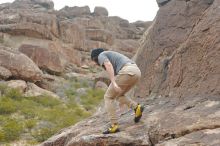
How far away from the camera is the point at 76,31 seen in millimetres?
36094

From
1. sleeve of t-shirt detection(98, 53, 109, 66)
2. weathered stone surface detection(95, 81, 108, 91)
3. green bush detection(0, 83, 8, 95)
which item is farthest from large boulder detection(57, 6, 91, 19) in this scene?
sleeve of t-shirt detection(98, 53, 109, 66)

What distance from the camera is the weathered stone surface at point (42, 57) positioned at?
27016mm

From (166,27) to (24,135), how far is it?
7970mm

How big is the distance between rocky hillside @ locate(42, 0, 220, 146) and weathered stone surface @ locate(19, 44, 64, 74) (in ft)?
55.9

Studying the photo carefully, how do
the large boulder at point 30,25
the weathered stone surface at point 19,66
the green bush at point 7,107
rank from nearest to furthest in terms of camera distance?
1. the green bush at point 7,107
2. the weathered stone surface at point 19,66
3. the large boulder at point 30,25

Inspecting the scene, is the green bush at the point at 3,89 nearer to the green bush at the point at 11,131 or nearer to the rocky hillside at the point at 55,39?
the green bush at the point at 11,131

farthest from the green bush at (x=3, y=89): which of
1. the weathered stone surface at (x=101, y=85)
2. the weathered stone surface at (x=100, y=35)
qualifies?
the weathered stone surface at (x=100, y=35)

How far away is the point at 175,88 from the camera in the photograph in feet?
26.9

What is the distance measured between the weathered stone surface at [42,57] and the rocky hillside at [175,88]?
1705 centimetres

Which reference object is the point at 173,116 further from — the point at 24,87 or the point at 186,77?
the point at 24,87

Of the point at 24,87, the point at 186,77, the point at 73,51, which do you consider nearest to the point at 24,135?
the point at 24,87

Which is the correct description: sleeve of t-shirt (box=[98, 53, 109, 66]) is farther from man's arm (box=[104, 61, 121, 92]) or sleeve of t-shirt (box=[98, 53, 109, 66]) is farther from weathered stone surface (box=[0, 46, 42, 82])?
weathered stone surface (box=[0, 46, 42, 82])

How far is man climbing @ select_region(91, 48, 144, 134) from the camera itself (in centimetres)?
709

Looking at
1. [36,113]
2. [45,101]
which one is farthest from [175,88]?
[45,101]
